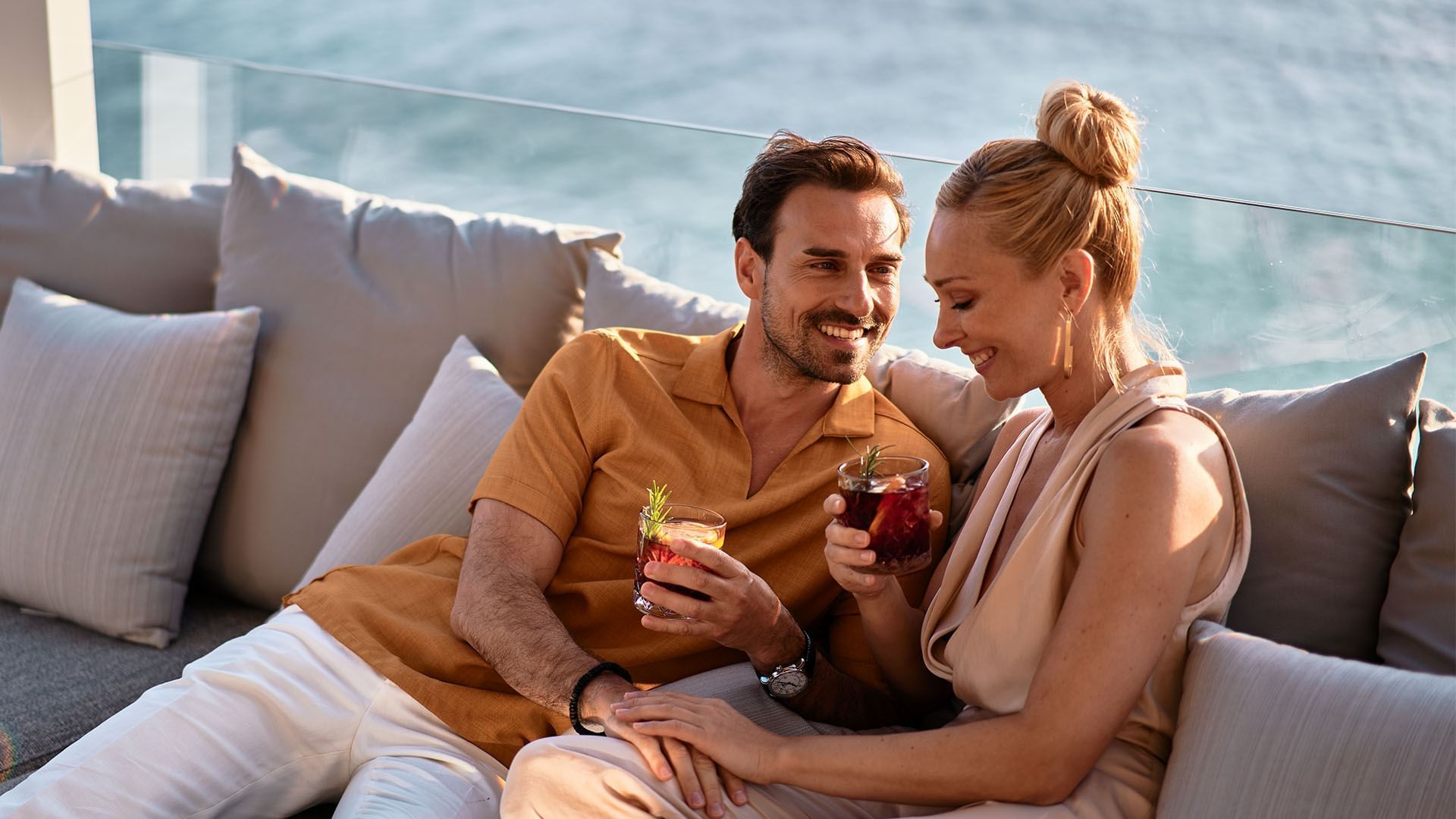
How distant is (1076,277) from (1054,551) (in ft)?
1.16

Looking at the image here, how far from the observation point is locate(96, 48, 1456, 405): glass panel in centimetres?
205

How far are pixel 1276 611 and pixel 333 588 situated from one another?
144 cm

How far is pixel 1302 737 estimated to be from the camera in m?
1.39

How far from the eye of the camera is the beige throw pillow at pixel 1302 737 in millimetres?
1298

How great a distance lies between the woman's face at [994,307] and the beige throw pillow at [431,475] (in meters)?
0.96

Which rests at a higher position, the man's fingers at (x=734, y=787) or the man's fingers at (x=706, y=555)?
the man's fingers at (x=706, y=555)

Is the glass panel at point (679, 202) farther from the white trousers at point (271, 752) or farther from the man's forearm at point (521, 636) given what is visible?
the white trousers at point (271, 752)

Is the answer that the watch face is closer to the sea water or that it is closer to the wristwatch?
the wristwatch

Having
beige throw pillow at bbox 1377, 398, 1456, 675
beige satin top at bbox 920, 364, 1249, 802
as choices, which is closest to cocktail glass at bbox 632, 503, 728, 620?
beige satin top at bbox 920, 364, 1249, 802

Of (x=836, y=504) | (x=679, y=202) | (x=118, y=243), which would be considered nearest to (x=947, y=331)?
(x=836, y=504)

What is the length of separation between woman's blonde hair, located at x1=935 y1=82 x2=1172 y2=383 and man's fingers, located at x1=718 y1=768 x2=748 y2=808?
70cm

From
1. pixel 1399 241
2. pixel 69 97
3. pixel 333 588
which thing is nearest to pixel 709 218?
pixel 333 588

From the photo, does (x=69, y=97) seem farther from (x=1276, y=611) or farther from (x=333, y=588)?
(x=1276, y=611)

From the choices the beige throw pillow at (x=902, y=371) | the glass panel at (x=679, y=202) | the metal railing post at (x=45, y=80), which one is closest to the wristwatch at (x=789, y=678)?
the beige throw pillow at (x=902, y=371)
